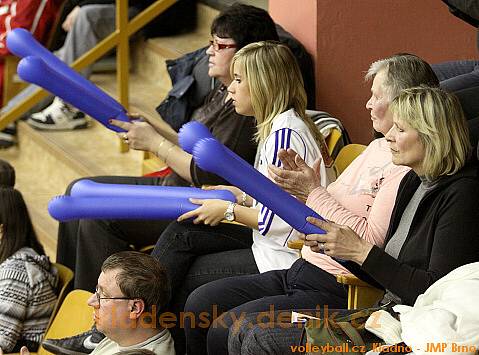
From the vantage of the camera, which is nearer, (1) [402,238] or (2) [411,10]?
(1) [402,238]

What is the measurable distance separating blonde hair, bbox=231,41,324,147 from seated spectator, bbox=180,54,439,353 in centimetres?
30

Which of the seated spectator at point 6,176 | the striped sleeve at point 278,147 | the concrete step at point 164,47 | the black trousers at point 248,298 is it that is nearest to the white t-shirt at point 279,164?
the striped sleeve at point 278,147

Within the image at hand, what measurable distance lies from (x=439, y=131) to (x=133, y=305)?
944 mm

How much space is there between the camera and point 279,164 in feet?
11.4

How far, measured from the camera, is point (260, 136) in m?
3.63

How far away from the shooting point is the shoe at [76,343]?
3574mm

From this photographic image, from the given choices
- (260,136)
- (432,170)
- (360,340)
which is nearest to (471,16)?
(432,170)

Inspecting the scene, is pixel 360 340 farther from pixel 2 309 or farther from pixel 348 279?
pixel 2 309

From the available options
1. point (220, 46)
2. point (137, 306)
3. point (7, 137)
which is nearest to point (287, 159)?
point (137, 306)

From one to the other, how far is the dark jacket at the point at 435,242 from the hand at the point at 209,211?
2.68 feet

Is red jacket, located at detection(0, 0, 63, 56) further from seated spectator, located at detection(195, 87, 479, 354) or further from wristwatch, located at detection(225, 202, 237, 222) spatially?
seated spectator, located at detection(195, 87, 479, 354)

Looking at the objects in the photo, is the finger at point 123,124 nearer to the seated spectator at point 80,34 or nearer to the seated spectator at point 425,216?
the seated spectator at point 425,216

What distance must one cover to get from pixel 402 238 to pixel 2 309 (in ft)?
4.94

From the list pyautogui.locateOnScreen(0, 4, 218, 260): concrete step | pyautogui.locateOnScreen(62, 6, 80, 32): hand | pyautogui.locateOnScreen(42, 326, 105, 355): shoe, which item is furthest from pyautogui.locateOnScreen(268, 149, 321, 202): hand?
pyautogui.locateOnScreen(62, 6, 80, 32): hand
